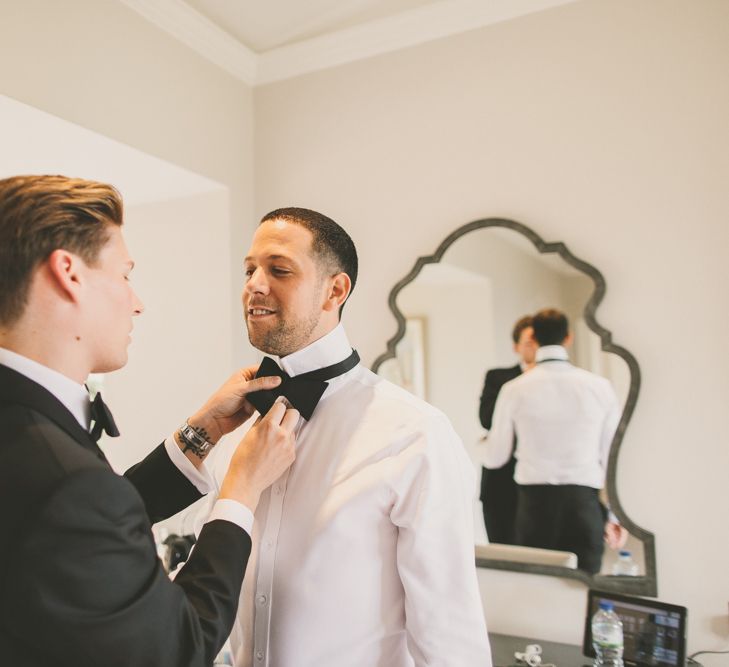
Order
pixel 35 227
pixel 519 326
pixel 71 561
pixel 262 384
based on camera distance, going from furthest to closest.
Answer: pixel 519 326 → pixel 262 384 → pixel 35 227 → pixel 71 561

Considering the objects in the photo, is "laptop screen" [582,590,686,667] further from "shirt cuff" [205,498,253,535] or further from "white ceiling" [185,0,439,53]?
"white ceiling" [185,0,439,53]

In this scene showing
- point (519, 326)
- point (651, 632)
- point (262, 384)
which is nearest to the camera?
point (262, 384)

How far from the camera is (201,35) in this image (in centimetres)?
272

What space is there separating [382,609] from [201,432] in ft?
1.82

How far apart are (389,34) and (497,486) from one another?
5.95ft

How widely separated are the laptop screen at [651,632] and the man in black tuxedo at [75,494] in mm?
1450

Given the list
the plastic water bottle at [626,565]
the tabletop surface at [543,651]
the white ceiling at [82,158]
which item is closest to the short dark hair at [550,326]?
the plastic water bottle at [626,565]

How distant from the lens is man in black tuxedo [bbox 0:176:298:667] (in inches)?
34.4

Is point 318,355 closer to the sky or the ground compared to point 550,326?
closer to the ground

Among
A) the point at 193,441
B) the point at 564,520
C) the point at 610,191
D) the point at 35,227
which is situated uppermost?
the point at 610,191

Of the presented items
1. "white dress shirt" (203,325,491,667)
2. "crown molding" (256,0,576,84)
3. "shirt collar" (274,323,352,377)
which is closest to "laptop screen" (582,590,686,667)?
"white dress shirt" (203,325,491,667)

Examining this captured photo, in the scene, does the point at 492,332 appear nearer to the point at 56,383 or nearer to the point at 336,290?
the point at 336,290

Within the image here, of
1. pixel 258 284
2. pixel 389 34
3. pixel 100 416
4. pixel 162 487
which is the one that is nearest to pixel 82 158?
pixel 389 34

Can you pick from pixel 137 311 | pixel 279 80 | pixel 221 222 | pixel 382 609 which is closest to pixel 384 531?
pixel 382 609
